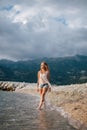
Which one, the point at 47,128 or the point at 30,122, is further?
the point at 30,122

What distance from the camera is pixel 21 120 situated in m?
16.0

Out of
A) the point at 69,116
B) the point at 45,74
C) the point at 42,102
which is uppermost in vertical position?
the point at 69,116

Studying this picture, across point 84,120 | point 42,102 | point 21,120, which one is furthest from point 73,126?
point 42,102

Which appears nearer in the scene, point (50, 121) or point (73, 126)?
point (73, 126)

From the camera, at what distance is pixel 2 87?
106m

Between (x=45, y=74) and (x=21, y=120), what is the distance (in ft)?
23.5

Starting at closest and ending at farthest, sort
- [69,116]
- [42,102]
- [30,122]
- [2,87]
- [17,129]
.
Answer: [17,129] → [30,122] → [69,116] → [42,102] → [2,87]

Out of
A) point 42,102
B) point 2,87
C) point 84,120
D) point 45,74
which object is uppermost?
point 84,120

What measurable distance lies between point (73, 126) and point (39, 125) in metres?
1.53

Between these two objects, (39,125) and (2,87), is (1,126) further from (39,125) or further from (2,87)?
(2,87)

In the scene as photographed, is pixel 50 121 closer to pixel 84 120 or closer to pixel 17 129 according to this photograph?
pixel 84 120

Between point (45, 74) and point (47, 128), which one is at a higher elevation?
point (47, 128)

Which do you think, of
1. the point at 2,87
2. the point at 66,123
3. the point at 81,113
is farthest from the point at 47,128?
the point at 2,87

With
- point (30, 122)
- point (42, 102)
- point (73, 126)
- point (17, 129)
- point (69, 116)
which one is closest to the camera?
point (17, 129)
